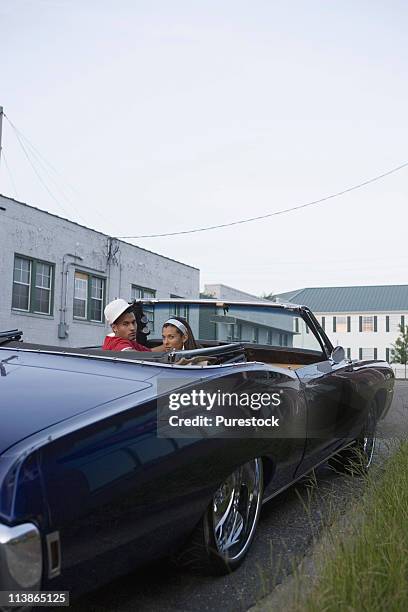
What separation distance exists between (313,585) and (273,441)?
2.86 ft

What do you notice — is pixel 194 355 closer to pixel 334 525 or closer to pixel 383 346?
pixel 334 525

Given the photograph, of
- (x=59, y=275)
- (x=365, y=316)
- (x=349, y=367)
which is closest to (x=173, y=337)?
(x=349, y=367)

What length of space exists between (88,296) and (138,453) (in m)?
17.6

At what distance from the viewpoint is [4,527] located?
5.84 feet

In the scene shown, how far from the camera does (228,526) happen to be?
290 centimetres

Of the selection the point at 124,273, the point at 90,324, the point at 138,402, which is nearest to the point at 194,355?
the point at 138,402

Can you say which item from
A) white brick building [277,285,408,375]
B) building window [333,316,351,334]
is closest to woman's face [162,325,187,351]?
white brick building [277,285,408,375]

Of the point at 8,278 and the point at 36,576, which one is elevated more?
the point at 8,278

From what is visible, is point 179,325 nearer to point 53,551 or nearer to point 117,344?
point 117,344

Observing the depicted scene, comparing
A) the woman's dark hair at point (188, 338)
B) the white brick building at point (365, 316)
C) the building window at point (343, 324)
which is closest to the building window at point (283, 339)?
the woman's dark hair at point (188, 338)

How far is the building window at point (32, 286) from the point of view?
16.7m

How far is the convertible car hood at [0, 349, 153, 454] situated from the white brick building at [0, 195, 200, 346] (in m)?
13.5

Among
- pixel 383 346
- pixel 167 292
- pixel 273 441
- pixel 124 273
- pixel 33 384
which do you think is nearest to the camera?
pixel 33 384

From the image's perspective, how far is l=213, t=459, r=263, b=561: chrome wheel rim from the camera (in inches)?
110
